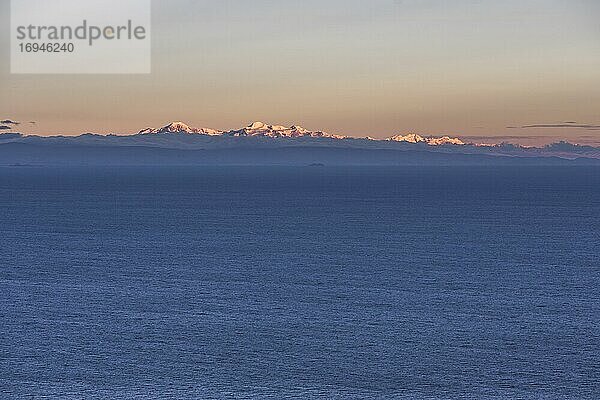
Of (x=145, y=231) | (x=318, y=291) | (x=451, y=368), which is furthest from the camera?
(x=145, y=231)

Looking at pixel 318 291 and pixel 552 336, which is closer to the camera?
pixel 552 336

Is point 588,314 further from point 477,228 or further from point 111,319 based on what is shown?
point 477,228

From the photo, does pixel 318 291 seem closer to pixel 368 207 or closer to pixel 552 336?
pixel 552 336

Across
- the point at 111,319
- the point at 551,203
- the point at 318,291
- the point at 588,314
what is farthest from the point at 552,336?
the point at 551,203

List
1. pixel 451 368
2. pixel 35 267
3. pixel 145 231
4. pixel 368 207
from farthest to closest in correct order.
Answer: pixel 368 207, pixel 145 231, pixel 35 267, pixel 451 368

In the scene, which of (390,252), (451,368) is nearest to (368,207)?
(390,252)

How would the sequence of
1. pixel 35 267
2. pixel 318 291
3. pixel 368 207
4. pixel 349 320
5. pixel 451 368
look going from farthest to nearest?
pixel 368 207
pixel 35 267
pixel 318 291
pixel 349 320
pixel 451 368
